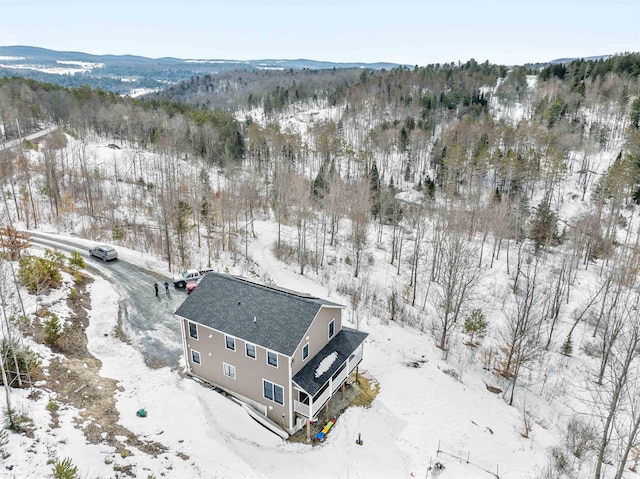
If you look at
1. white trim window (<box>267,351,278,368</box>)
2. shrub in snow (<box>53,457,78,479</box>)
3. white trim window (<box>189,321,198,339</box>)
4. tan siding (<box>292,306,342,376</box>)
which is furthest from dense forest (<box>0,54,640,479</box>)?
shrub in snow (<box>53,457,78,479</box>)

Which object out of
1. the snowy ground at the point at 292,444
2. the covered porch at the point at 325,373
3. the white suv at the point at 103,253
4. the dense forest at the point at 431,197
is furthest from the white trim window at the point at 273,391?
the white suv at the point at 103,253

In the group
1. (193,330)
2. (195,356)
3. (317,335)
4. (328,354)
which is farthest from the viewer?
(195,356)

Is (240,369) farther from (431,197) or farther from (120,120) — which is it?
(120,120)

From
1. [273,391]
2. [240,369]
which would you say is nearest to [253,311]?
[240,369]

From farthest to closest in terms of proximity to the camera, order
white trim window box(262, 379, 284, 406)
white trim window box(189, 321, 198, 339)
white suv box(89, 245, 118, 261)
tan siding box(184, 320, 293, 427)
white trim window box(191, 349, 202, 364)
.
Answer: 1. white suv box(89, 245, 118, 261)
2. white trim window box(191, 349, 202, 364)
3. white trim window box(189, 321, 198, 339)
4. white trim window box(262, 379, 284, 406)
5. tan siding box(184, 320, 293, 427)

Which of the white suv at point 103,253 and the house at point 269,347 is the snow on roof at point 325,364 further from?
the white suv at point 103,253

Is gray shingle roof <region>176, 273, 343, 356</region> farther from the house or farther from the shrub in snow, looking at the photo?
the shrub in snow

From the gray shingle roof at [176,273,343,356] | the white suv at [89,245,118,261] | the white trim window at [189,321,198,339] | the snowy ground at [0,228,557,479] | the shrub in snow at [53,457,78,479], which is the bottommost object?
the snowy ground at [0,228,557,479]
